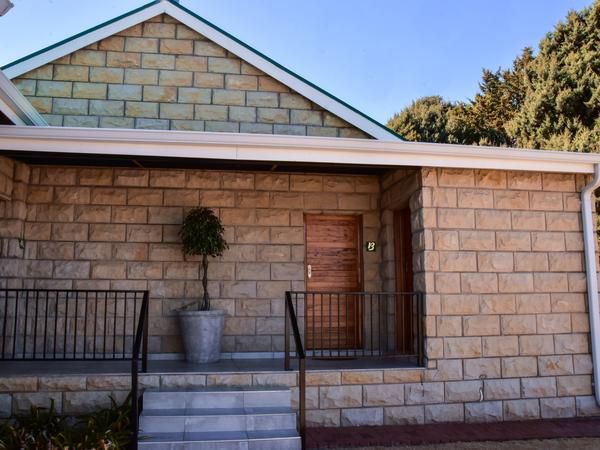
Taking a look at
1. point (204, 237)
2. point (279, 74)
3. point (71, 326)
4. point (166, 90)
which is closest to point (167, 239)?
point (204, 237)

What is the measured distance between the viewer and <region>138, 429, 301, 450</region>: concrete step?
4270mm

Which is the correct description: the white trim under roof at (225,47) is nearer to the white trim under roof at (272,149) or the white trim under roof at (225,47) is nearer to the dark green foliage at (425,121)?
the white trim under roof at (272,149)

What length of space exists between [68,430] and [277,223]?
314cm

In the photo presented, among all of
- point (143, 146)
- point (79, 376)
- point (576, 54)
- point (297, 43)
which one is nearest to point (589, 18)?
point (576, 54)

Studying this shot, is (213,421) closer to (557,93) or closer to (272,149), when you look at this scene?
(272,149)

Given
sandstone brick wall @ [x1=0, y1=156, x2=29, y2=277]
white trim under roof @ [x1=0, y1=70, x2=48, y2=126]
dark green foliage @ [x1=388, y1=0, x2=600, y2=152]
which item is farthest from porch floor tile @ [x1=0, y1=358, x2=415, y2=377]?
dark green foliage @ [x1=388, y1=0, x2=600, y2=152]

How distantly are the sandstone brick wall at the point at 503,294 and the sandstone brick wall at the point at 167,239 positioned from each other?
1.72 m

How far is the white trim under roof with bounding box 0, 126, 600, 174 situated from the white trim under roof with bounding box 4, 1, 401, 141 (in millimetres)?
1426

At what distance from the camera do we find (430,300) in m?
5.38

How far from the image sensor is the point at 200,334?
5.74 meters

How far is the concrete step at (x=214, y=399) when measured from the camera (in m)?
4.77

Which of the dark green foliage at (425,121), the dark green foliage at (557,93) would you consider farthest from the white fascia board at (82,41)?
the dark green foliage at (425,121)

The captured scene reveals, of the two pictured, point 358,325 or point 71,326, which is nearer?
point 71,326

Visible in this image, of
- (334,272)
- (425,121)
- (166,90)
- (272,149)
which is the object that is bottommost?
(334,272)
